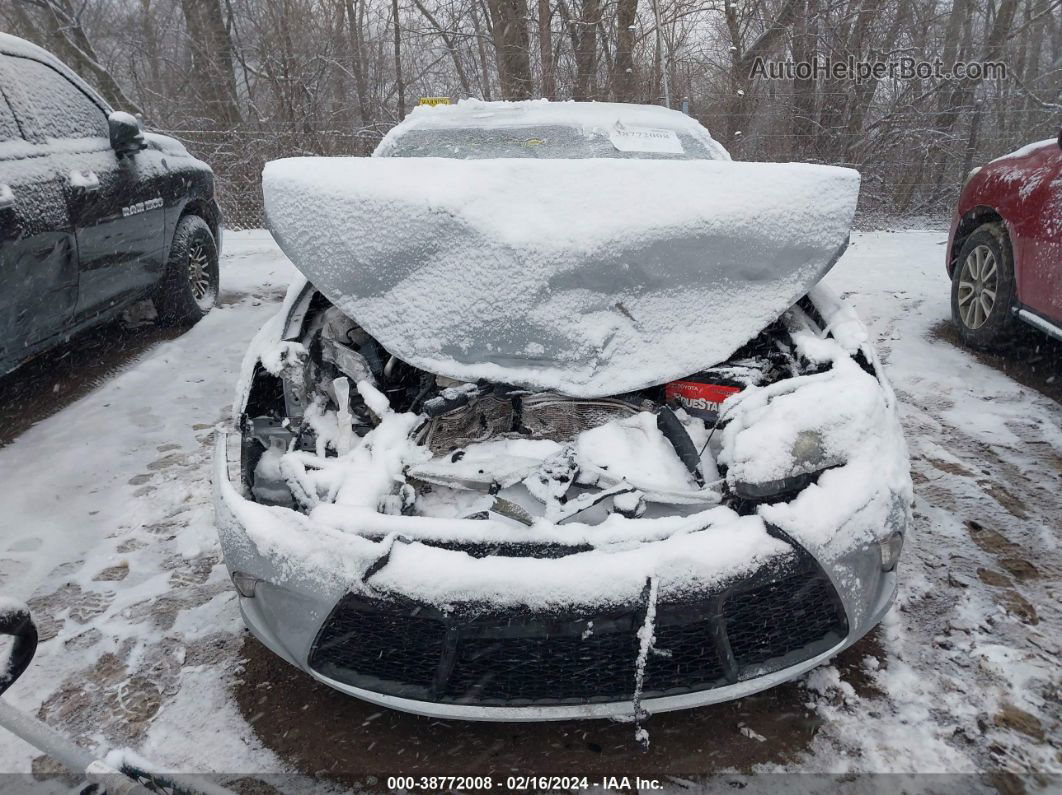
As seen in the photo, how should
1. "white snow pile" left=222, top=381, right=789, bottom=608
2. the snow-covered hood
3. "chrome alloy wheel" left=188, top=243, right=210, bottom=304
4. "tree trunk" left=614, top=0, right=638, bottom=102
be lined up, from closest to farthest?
"white snow pile" left=222, top=381, right=789, bottom=608, the snow-covered hood, "chrome alloy wheel" left=188, top=243, right=210, bottom=304, "tree trunk" left=614, top=0, right=638, bottom=102

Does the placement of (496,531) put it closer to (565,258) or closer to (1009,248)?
(565,258)

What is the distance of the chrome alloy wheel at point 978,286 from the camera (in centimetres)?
427

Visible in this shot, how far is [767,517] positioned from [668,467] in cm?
43

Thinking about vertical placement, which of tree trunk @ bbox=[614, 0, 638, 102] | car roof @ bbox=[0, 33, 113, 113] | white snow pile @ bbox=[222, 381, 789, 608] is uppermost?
tree trunk @ bbox=[614, 0, 638, 102]

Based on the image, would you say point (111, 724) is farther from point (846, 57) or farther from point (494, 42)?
point (846, 57)

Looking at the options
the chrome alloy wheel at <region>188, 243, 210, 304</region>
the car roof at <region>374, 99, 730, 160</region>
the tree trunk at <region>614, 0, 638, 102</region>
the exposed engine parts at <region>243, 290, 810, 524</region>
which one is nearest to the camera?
the exposed engine parts at <region>243, 290, 810, 524</region>

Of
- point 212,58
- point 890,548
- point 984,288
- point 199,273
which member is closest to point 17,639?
point 890,548

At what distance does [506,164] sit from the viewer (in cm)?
253

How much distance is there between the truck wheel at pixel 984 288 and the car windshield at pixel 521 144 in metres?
2.03

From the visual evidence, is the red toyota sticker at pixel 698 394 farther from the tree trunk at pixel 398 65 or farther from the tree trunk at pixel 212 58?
the tree trunk at pixel 398 65

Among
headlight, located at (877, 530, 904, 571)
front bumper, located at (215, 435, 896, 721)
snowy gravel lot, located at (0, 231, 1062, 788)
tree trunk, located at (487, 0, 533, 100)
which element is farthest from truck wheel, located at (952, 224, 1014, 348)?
tree trunk, located at (487, 0, 533, 100)

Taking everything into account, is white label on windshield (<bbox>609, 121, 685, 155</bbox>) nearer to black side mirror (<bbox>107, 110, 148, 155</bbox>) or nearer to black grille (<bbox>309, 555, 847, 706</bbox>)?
black grille (<bbox>309, 555, 847, 706</bbox>)

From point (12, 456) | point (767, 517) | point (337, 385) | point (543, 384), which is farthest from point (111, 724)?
point (12, 456)

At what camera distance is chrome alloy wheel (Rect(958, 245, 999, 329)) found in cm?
427
